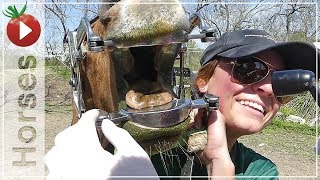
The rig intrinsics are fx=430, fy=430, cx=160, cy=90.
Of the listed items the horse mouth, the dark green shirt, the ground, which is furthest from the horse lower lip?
the ground

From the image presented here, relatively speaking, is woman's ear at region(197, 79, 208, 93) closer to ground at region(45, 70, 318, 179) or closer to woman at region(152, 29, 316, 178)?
woman at region(152, 29, 316, 178)

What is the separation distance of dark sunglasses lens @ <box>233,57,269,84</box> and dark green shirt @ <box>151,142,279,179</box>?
34cm

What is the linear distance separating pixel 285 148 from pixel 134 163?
832 centimetres

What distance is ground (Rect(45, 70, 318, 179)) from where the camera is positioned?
7.30 meters

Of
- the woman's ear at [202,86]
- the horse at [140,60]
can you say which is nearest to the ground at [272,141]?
the woman's ear at [202,86]

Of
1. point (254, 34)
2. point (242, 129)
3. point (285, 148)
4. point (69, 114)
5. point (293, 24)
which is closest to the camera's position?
point (242, 129)

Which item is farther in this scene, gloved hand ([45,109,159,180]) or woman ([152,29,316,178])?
woman ([152,29,316,178])

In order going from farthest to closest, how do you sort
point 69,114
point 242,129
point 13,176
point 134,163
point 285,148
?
point 69,114 < point 285,148 < point 13,176 < point 242,129 < point 134,163

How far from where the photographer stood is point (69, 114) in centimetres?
948

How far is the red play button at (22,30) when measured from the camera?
2.90 metres

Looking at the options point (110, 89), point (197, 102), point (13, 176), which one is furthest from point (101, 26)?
point (13, 176)

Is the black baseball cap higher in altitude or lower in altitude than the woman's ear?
higher

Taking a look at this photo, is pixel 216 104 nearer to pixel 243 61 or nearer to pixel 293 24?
pixel 243 61

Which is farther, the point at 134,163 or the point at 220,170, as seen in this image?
the point at 220,170
